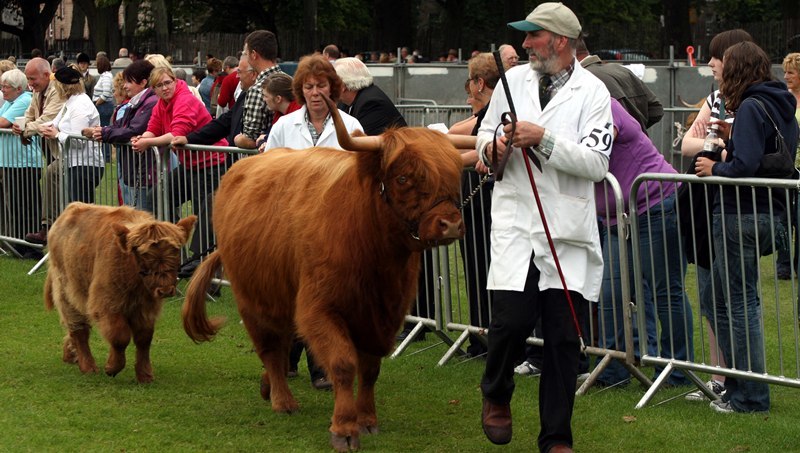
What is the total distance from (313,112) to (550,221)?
8.29 feet

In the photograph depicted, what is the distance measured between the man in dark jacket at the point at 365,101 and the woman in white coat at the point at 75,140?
4.45m

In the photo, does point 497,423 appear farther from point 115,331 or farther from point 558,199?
point 115,331

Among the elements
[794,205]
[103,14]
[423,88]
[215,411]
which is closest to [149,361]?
[215,411]

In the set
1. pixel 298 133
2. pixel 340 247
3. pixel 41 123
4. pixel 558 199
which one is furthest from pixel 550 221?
pixel 41 123

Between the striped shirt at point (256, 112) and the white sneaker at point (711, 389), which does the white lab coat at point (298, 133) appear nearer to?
the striped shirt at point (256, 112)

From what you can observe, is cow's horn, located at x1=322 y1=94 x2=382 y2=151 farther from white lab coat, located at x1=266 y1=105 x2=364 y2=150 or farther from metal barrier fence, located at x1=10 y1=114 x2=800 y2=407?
metal barrier fence, located at x1=10 y1=114 x2=800 y2=407

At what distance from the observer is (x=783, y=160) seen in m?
6.84

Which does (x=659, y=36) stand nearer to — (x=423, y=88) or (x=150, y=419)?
(x=423, y=88)

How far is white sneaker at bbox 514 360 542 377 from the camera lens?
8.47 m

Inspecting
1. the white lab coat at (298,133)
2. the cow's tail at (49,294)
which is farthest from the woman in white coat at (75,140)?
the white lab coat at (298,133)

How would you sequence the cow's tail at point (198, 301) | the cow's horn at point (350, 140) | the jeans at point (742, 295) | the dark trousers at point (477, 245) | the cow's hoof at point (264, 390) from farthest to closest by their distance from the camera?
the dark trousers at point (477, 245) < the cow's tail at point (198, 301) < the cow's hoof at point (264, 390) < the jeans at point (742, 295) < the cow's horn at point (350, 140)

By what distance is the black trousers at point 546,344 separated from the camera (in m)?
5.99

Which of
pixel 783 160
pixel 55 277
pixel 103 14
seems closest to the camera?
pixel 783 160

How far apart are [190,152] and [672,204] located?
5.08m
